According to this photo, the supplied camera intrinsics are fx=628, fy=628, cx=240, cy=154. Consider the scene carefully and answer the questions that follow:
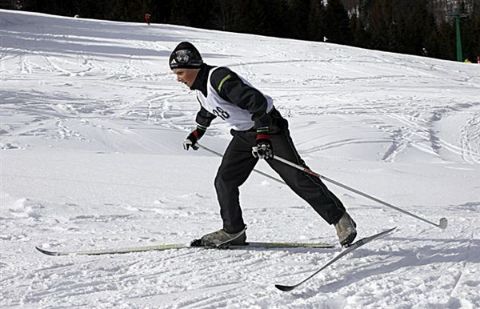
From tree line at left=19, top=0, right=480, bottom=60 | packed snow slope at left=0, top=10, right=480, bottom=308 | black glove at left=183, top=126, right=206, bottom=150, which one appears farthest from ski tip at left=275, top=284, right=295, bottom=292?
tree line at left=19, top=0, right=480, bottom=60

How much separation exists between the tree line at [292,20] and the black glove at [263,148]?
46882 mm

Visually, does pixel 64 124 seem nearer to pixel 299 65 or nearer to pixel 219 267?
pixel 219 267

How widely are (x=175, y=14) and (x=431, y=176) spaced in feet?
149

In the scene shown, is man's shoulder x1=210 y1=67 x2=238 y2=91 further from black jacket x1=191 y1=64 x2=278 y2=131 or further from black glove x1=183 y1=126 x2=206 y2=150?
black glove x1=183 y1=126 x2=206 y2=150

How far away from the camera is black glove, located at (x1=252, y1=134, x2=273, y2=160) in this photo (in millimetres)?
3658

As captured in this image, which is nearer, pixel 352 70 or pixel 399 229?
pixel 399 229

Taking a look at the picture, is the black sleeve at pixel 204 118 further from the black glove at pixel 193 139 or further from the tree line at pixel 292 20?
the tree line at pixel 292 20

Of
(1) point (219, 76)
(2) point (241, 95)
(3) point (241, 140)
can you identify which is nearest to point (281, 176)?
(3) point (241, 140)

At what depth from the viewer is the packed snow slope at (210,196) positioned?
332 centimetres

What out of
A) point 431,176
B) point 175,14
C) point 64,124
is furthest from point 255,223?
point 175,14

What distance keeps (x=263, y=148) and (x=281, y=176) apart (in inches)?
16.2

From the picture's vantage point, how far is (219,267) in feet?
12.3

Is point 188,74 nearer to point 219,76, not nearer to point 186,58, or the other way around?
point 186,58

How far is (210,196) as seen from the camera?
6043 millimetres
